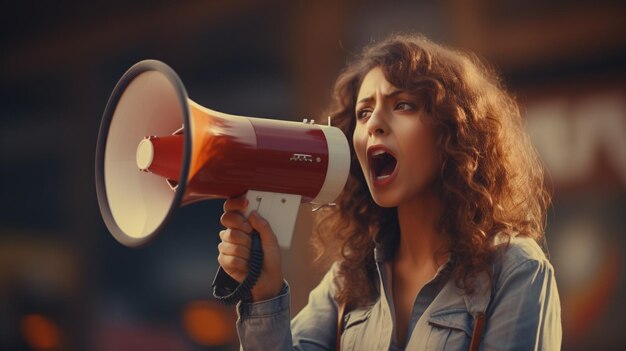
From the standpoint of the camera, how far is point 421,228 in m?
1.96

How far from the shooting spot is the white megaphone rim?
1547 millimetres

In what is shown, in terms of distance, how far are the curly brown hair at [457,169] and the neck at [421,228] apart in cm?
2

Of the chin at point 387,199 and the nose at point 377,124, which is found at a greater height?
the nose at point 377,124

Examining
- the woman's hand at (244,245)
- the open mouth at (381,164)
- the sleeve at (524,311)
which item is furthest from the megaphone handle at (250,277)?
the sleeve at (524,311)

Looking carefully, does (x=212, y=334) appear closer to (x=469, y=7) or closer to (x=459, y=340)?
(x=469, y=7)

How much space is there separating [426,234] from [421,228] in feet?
0.06

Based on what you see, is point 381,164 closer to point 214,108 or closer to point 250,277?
point 250,277

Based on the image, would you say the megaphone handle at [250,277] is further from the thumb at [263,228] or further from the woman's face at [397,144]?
the woman's face at [397,144]

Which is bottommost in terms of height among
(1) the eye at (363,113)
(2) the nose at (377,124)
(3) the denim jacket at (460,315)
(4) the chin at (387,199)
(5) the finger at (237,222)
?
(3) the denim jacket at (460,315)

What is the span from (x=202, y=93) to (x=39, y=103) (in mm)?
1353

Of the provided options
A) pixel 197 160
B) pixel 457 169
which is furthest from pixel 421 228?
pixel 197 160

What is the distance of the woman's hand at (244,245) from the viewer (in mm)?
1759

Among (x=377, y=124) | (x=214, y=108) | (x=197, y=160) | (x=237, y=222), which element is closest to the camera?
(x=197, y=160)

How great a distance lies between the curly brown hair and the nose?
0.25ft
